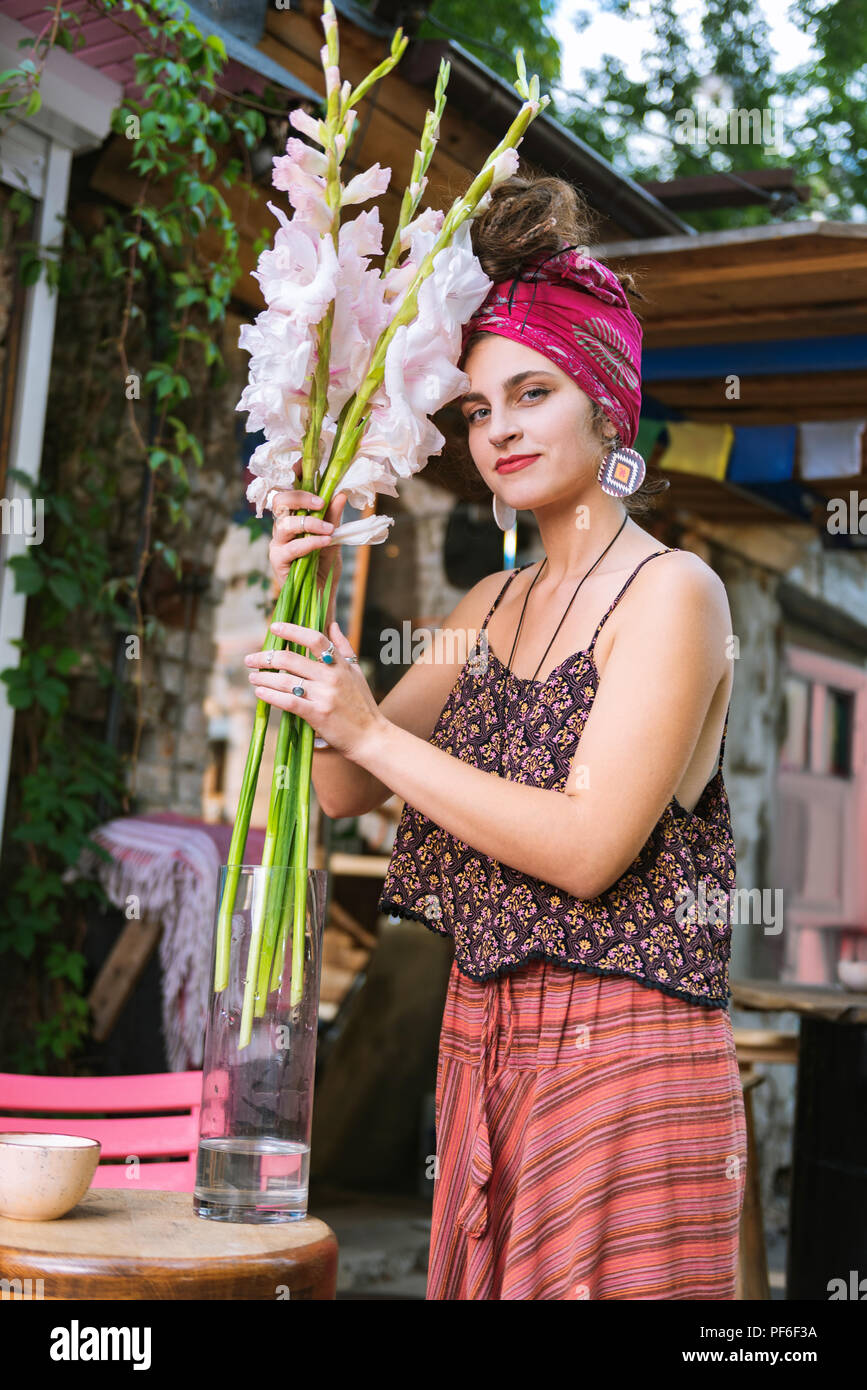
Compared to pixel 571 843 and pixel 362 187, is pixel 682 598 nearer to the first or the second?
pixel 571 843

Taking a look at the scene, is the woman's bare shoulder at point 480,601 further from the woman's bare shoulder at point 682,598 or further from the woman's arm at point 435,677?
the woman's bare shoulder at point 682,598

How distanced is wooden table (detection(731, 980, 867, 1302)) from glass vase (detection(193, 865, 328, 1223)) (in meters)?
2.59

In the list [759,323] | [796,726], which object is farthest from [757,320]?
[796,726]

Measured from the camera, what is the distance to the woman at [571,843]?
1400 millimetres

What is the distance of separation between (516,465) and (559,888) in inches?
19.1

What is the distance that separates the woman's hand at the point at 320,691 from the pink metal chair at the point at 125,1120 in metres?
0.77

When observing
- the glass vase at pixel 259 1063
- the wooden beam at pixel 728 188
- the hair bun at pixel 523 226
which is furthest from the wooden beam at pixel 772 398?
the glass vase at pixel 259 1063

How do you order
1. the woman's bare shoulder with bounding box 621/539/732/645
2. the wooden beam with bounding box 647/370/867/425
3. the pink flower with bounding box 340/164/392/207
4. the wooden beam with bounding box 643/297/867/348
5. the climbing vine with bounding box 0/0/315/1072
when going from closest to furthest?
1. the pink flower with bounding box 340/164/392/207
2. the woman's bare shoulder with bounding box 621/539/732/645
3. the climbing vine with bounding box 0/0/315/1072
4. the wooden beam with bounding box 643/297/867/348
5. the wooden beam with bounding box 647/370/867/425

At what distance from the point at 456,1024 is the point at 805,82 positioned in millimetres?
13198

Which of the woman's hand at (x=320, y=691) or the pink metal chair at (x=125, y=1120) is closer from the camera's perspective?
the woman's hand at (x=320, y=691)

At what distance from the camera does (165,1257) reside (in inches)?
46.3

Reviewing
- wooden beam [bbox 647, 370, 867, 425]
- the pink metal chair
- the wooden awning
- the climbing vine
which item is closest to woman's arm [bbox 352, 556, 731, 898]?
the pink metal chair

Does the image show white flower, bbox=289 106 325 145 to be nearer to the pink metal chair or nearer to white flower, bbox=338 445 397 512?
white flower, bbox=338 445 397 512

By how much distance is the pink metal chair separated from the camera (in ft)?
6.24
